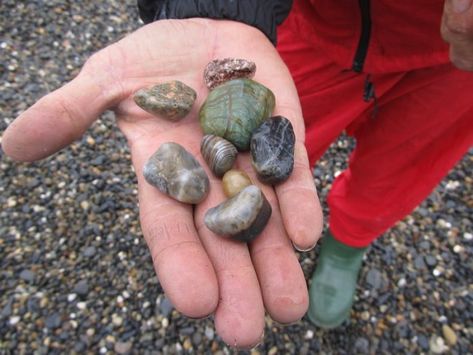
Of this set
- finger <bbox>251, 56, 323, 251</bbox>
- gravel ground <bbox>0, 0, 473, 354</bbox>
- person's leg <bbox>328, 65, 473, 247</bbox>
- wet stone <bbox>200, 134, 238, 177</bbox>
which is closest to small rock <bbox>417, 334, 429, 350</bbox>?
Answer: gravel ground <bbox>0, 0, 473, 354</bbox>

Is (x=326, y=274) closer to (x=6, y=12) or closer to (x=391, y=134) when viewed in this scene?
(x=391, y=134)

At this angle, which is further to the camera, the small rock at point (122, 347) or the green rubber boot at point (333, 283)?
the green rubber boot at point (333, 283)

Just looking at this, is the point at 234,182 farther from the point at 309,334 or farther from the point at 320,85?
the point at 309,334

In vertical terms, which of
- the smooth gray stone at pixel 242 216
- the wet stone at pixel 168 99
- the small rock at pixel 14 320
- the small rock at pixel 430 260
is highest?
the wet stone at pixel 168 99

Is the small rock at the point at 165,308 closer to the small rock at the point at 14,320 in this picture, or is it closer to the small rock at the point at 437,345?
the small rock at the point at 14,320

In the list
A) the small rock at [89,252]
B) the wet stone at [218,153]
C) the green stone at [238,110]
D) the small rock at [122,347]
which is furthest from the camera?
the small rock at [89,252]

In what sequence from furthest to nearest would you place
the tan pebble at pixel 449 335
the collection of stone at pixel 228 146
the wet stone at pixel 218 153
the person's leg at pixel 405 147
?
the tan pebble at pixel 449 335 < the person's leg at pixel 405 147 < the wet stone at pixel 218 153 < the collection of stone at pixel 228 146

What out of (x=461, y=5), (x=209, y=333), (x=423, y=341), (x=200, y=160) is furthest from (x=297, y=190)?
(x=423, y=341)

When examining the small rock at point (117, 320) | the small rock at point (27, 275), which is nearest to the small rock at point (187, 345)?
the small rock at point (117, 320)
